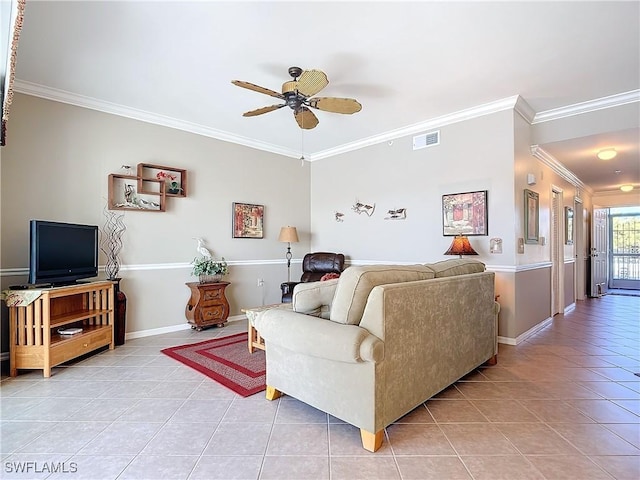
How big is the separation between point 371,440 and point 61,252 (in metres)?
3.18

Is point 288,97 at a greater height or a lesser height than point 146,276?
greater

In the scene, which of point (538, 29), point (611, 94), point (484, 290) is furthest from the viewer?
point (611, 94)

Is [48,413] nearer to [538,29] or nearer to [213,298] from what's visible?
[213,298]

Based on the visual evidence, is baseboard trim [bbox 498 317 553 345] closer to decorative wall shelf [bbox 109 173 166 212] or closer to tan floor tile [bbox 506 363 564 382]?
tan floor tile [bbox 506 363 564 382]

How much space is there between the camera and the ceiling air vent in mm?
4270

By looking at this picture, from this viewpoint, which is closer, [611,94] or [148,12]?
[148,12]

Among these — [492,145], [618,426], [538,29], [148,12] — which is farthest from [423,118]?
[618,426]

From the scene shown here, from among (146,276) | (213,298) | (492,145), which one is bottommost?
(213,298)

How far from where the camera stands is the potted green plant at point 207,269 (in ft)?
13.8

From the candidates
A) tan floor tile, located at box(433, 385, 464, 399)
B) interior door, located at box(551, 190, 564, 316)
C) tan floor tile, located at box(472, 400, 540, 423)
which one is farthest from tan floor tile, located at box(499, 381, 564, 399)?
interior door, located at box(551, 190, 564, 316)

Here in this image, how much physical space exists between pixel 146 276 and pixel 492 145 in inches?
175

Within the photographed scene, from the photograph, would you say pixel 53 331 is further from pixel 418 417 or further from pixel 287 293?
pixel 418 417

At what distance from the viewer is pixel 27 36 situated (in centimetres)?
254

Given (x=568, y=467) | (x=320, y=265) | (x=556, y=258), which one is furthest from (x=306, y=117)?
(x=556, y=258)
